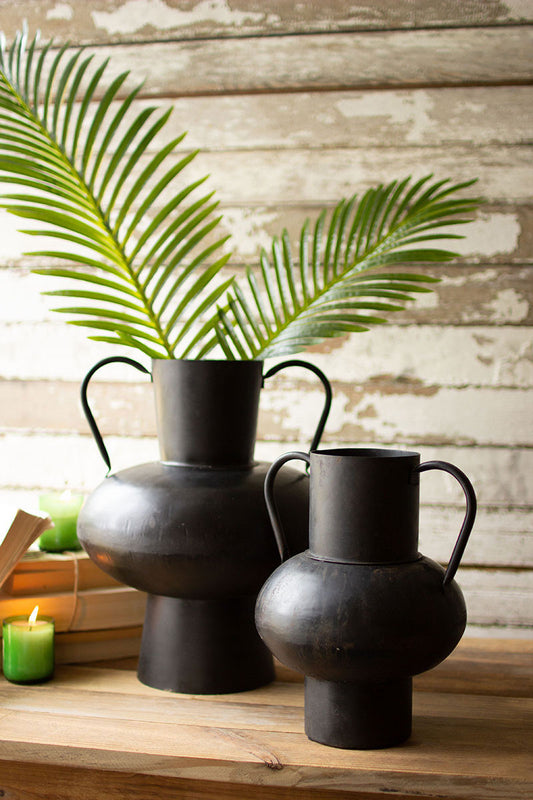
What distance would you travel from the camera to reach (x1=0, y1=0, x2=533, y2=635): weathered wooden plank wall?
5.06 ft

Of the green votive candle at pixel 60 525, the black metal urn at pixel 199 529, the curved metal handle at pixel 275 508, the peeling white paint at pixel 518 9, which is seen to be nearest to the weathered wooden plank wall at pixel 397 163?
the peeling white paint at pixel 518 9

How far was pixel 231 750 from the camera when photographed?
0.90 meters

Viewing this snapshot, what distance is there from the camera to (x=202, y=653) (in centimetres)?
107

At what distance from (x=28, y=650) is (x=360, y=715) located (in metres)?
0.45

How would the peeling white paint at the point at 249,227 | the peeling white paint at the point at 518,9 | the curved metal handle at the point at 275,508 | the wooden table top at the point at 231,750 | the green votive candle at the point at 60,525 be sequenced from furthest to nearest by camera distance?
the peeling white paint at the point at 249,227
the peeling white paint at the point at 518,9
the green votive candle at the point at 60,525
the curved metal handle at the point at 275,508
the wooden table top at the point at 231,750

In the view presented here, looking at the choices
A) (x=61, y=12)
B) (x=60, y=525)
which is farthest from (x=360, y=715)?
(x=61, y=12)

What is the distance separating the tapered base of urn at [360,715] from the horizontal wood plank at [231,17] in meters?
1.20

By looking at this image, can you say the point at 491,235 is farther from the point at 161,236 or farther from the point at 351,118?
the point at 161,236

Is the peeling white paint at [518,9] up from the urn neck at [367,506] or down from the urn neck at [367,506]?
up

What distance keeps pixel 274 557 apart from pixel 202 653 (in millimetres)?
170

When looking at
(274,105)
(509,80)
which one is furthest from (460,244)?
(274,105)

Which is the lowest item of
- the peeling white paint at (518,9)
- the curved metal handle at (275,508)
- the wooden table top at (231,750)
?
the wooden table top at (231,750)

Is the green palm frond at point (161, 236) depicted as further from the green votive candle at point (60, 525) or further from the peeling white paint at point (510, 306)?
the green votive candle at point (60, 525)

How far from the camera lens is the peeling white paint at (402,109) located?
1.56 m
